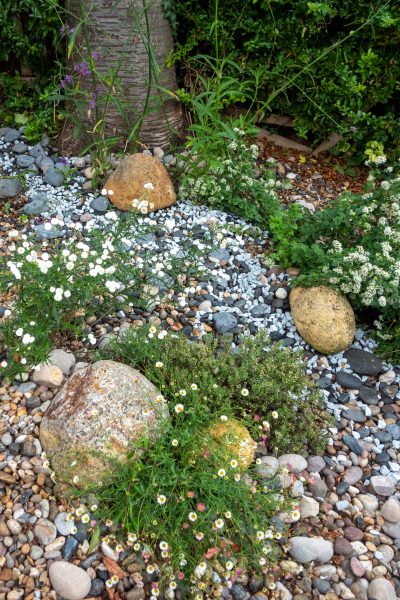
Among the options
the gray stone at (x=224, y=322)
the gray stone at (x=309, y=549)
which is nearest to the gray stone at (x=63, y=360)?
the gray stone at (x=224, y=322)

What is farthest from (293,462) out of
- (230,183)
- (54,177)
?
(54,177)

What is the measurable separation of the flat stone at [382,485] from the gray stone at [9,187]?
2928 mm

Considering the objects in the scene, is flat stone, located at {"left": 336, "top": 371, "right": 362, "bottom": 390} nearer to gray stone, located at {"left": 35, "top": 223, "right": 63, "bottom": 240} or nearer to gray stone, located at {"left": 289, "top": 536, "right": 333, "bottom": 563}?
gray stone, located at {"left": 289, "top": 536, "right": 333, "bottom": 563}

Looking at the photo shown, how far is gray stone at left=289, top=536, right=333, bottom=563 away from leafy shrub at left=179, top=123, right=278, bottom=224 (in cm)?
208

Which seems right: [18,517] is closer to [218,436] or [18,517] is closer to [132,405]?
[132,405]

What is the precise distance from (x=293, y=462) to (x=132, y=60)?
289 cm

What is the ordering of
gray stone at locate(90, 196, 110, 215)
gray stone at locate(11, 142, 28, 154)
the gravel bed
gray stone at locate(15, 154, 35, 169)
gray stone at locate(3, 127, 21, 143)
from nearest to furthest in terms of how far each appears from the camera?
the gravel bed → gray stone at locate(90, 196, 110, 215) → gray stone at locate(15, 154, 35, 169) → gray stone at locate(11, 142, 28, 154) → gray stone at locate(3, 127, 21, 143)

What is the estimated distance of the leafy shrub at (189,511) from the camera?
2213 millimetres

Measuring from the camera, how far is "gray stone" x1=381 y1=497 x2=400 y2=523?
104 inches

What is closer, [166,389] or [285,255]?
[166,389]

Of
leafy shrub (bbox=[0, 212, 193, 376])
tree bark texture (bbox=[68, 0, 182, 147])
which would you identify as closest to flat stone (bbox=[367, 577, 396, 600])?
leafy shrub (bbox=[0, 212, 193, 376])

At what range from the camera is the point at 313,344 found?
330cm

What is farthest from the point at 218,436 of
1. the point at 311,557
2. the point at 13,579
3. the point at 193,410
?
the point at 13,579

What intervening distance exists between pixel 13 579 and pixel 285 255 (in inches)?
89.4
